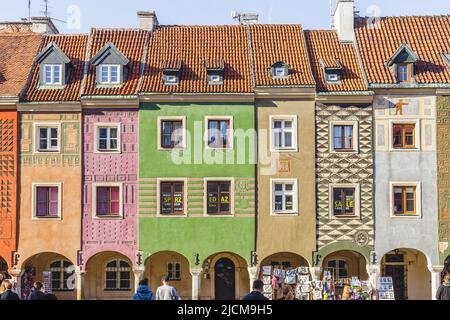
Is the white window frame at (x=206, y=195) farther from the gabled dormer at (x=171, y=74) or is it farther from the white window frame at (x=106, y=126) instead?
the gabled dormer at (x=171, y=74)

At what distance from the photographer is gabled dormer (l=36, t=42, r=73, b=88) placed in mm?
33125

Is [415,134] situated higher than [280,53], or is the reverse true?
[280,53]

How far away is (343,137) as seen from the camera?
32375mm

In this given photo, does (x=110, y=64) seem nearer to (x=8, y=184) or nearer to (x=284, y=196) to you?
(x=8, y=184)

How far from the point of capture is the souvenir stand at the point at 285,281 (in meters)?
32.0

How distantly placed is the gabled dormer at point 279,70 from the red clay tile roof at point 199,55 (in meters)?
1.04

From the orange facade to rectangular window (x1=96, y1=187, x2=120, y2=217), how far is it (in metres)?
3.51

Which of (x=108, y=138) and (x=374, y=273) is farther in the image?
(x=108, y=138)

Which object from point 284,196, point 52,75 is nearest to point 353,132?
point 284,196

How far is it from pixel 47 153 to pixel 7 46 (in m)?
6.29

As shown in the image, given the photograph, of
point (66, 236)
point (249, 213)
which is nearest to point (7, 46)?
point (66, 236)

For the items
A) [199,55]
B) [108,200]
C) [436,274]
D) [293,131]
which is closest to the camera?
[436,274]

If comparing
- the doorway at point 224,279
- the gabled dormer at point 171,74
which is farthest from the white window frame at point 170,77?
the doorway at point 224,279

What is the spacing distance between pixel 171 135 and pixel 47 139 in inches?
208
